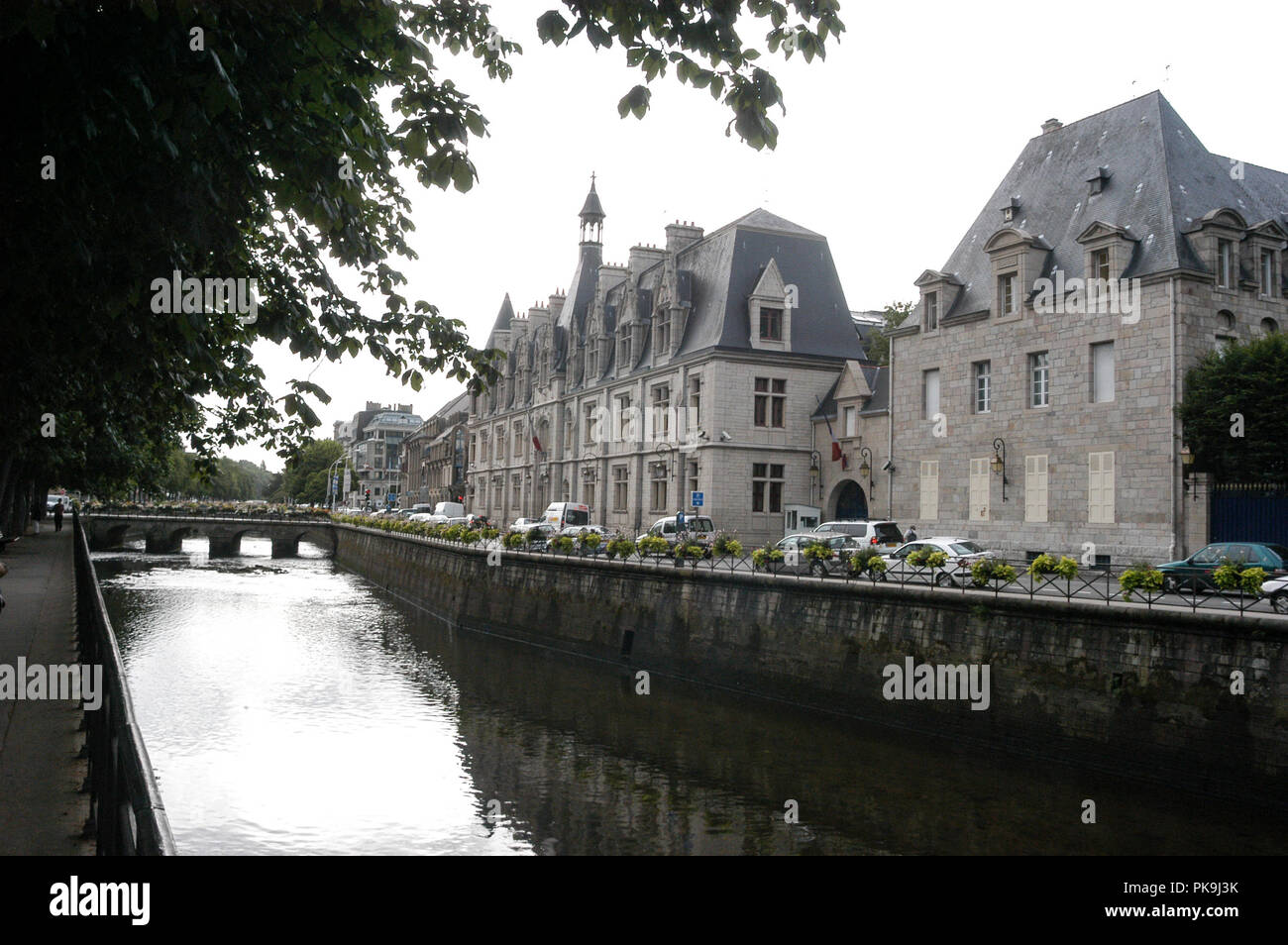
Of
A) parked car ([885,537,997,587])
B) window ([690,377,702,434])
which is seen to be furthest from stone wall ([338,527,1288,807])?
window ([690,377,702,434])

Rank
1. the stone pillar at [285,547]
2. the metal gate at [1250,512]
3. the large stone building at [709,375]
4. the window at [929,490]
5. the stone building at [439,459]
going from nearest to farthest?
Answer: the metal gate at [1250,512] → the window at [929,490] → the large stone building at [709,375] → the stone pillar at [285,547] → the stone building at [439,459]

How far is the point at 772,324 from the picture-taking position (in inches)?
1897

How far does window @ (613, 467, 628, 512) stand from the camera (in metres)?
54.5

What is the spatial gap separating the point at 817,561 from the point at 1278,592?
11.2 metres

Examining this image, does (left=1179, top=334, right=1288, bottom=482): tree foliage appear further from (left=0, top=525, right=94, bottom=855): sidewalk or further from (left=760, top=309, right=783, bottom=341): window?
(left=0, top=525, right=94, bottom=855): sidewalk

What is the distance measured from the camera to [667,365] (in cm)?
5038

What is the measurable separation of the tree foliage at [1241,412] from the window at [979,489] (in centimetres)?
721

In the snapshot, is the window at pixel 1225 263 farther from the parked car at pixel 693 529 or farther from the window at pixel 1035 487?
the parked car at pixel 693 529

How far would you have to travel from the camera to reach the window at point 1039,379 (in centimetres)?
3192

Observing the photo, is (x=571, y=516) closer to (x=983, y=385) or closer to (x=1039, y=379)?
(x=983, y=385)

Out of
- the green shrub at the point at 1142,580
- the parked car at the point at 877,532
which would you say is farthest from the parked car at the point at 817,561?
the green shrub at the point at 1142,580
